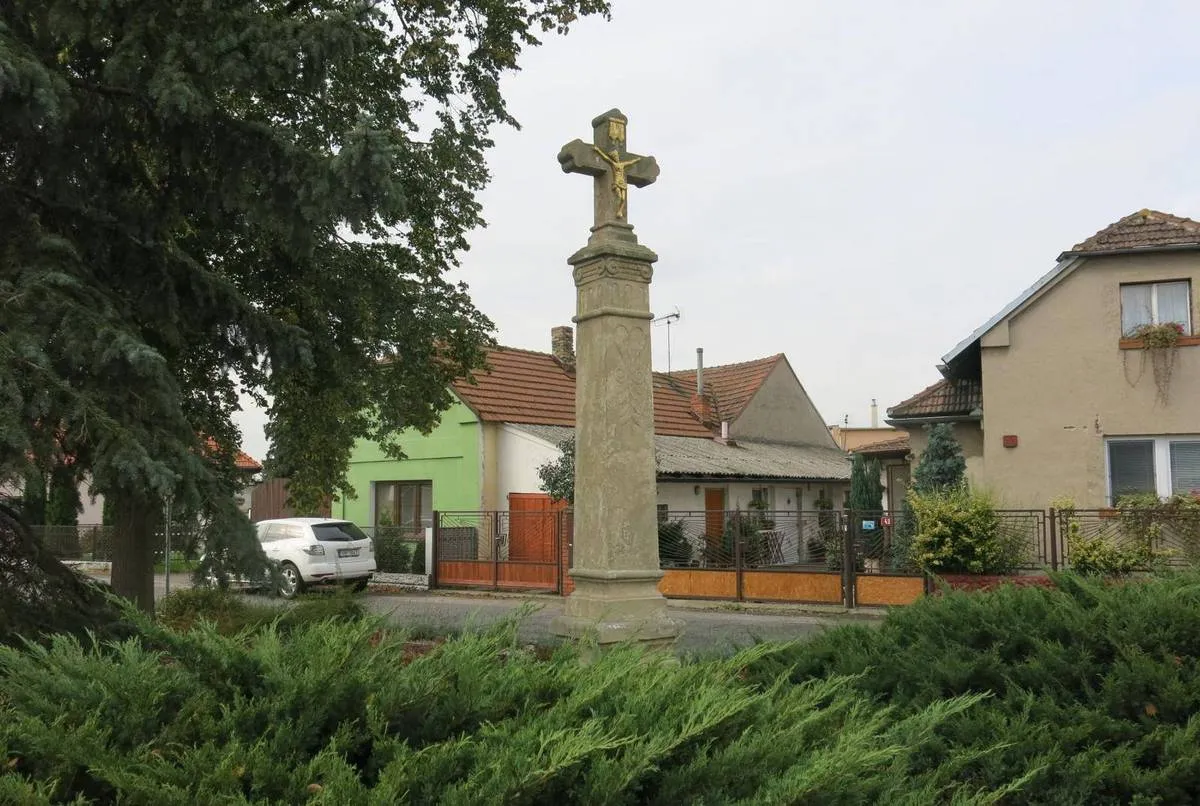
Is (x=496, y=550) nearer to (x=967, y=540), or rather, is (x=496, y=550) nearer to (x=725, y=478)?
(x=725, y=478)

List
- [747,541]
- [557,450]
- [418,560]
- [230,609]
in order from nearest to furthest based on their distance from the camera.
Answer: [230,609] < [747,541] < [557,450] < [418,560]

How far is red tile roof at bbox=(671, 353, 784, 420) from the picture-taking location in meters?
31.2

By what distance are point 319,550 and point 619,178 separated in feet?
49.4

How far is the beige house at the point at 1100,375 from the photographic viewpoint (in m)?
15.7

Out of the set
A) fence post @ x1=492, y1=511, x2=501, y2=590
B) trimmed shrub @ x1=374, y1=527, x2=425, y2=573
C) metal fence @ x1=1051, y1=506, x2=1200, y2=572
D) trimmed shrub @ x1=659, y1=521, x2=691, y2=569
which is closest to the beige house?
metal fence @ x1=1051, y1=506, x2=1200, y2=572

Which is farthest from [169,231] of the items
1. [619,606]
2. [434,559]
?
[434,559]

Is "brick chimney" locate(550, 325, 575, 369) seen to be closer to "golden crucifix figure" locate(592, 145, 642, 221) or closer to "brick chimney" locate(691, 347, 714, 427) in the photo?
"brick chimney" locate(691, 347, 714, 427)

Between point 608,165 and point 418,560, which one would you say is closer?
point 608,165

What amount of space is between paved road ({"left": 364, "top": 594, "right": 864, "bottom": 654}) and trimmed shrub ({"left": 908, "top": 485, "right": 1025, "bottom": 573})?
168 centimetres

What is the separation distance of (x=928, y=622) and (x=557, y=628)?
9.50 feet

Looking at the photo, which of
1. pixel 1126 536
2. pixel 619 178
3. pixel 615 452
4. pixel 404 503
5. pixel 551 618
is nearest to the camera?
pixel 615 452

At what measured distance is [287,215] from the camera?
6684mm

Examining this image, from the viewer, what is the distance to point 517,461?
2531 centimetres

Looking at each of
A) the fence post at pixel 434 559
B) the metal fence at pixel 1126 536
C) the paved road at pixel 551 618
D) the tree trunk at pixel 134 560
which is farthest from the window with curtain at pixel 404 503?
the tree trunk at pixel 134 560
